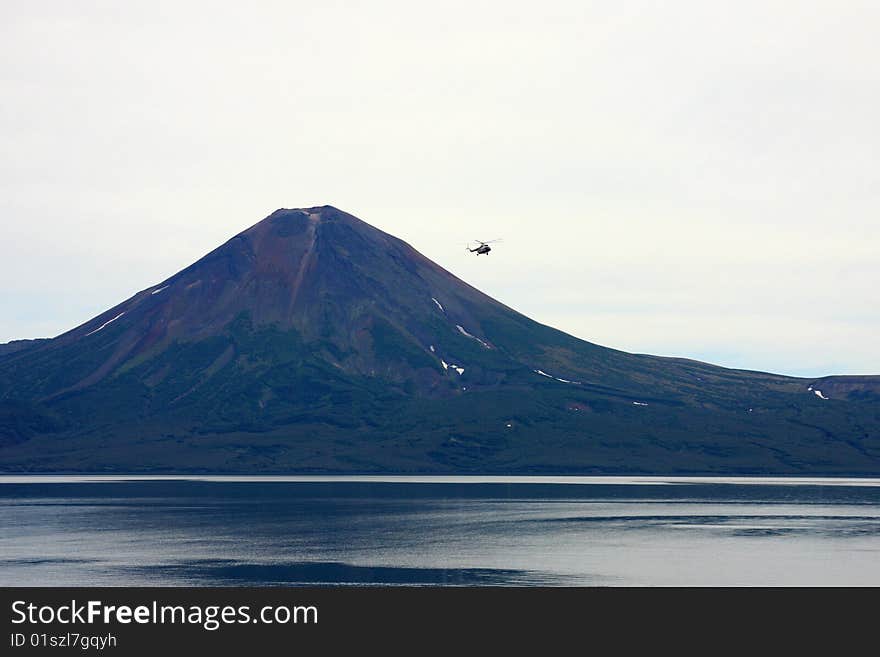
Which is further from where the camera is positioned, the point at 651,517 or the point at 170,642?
the point at 651,517

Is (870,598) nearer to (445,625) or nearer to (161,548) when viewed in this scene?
(445,625)

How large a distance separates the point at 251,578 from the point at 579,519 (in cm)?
6931

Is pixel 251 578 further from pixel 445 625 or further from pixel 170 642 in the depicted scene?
pixel 170 642

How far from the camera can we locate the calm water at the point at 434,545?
87.4 metres

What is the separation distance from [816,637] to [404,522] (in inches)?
3436

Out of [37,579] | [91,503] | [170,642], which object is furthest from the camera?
[91,503]

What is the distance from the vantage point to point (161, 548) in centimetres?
10819

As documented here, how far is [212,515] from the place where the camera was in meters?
155

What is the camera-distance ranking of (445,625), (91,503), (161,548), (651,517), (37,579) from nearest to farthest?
1. (445,625)
2. (37,579)
3. (161,548)
4. (651,517)
5. (91,503)

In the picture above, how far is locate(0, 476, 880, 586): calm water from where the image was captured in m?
87.4

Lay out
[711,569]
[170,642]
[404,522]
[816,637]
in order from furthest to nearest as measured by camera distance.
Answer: [404,522] → [711,569] → [816,637] → [170,642]

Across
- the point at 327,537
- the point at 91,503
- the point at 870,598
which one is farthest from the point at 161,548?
the point at 91,503

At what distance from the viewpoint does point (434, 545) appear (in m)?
113

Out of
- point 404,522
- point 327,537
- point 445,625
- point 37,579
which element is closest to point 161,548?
point 327,537
